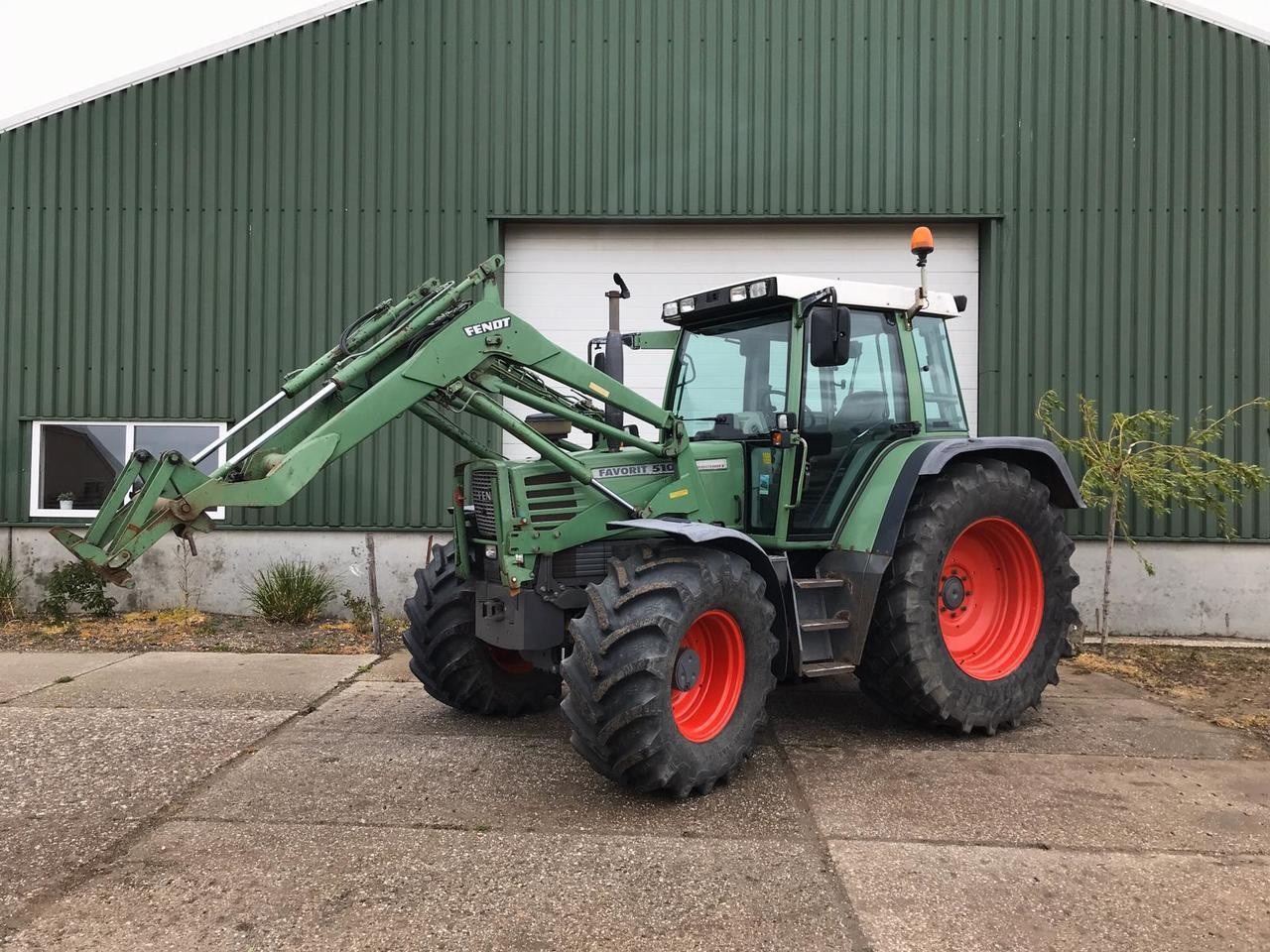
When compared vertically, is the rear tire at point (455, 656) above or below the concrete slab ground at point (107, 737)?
above

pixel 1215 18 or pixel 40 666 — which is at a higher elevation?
pixel 1215 18

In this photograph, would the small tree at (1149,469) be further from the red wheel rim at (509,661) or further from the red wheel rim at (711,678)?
the red wheel rim at (509,661)

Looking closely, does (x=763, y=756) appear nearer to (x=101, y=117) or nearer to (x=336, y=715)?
(x=336, y=715)

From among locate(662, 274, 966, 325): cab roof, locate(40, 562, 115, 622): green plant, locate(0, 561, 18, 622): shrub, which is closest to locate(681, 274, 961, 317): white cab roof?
locate(662, 274, 966, 325): cab roof

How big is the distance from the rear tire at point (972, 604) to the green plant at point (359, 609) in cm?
525

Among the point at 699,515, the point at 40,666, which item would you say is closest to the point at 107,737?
the point at 40,666

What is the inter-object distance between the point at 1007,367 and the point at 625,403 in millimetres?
5639

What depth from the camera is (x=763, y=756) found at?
4.55m

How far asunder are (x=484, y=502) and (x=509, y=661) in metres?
1.11

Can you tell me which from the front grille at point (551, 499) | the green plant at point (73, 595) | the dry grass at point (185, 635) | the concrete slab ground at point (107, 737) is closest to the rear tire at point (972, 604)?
the front grille at point (551, 499)

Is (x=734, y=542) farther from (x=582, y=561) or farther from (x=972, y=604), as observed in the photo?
(x=972, y=604)

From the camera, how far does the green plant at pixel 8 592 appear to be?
853 cm

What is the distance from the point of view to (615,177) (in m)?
8.91

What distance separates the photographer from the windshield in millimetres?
4992
